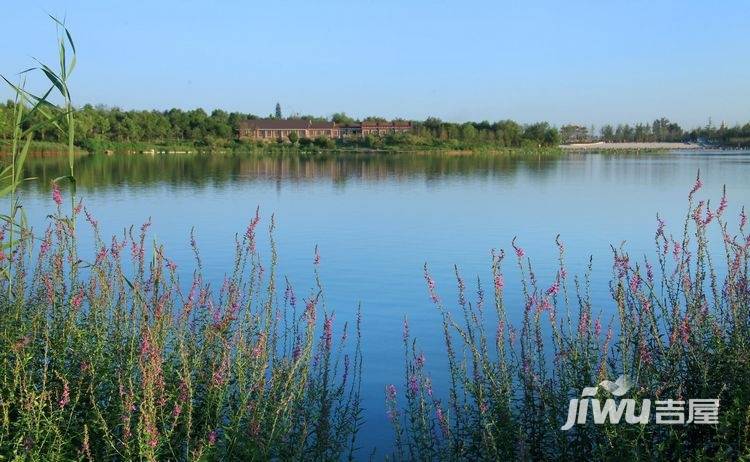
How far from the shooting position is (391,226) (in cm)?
2234

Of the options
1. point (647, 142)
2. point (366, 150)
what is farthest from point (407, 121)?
point (647, 142)

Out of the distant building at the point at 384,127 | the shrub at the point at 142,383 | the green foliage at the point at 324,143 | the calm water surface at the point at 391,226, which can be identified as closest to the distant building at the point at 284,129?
the distant building at the point at 384,127

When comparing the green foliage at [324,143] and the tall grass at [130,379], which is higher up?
the green foliage at [324,143]

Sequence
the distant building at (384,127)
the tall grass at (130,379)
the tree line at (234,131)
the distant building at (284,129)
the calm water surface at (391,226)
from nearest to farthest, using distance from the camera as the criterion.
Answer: the tall grass at (130,379) < the calm water surface at (391,226) < the tree line at (234,131) < the distant building at (284,129) < the distant building at (384,127)

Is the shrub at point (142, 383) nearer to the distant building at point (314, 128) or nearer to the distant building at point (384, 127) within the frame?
the distant building at point (314, 128)

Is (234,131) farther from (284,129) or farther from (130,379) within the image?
(130,379)

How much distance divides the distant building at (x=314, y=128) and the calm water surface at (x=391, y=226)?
9718 centimetres

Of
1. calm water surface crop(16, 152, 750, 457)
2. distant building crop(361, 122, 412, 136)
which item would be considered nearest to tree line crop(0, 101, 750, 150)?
distant building crop(361, 122, 412, 136)

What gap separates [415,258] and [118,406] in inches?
470

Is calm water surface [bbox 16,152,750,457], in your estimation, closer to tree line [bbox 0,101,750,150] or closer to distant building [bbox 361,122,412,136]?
tree line [bbox 0,101,750,150]

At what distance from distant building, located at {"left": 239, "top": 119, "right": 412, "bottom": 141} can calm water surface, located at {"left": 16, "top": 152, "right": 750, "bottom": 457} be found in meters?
97.2

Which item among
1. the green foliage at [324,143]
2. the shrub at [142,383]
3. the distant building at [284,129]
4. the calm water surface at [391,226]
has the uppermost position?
the distant building at [284,129]

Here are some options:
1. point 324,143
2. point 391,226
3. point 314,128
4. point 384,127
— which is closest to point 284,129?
point 314,128

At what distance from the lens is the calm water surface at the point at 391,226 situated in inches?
446
